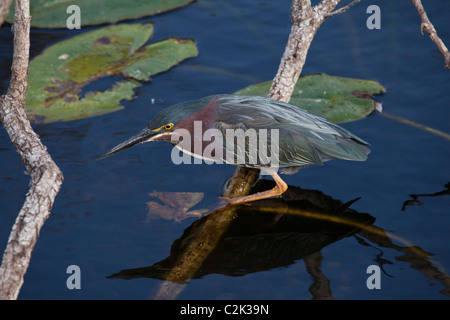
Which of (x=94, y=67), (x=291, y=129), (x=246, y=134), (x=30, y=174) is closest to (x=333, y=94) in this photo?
(x=291, y=129)

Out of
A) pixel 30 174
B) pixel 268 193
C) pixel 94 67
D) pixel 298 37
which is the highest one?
pixel 298 37

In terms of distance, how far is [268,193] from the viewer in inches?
200

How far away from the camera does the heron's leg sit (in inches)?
197

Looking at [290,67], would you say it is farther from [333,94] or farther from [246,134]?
[333,94]

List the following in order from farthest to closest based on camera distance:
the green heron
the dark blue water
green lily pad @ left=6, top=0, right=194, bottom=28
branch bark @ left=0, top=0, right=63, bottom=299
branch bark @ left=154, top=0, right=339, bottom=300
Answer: green lily pad @ left=6, top=0, right=194, bottom=28 < branch bark @ left=154, top=0, right=339, bottom=300 < the green heron < the dark blue water < branch bark @ left=0, top=0, right=63, bottom=299

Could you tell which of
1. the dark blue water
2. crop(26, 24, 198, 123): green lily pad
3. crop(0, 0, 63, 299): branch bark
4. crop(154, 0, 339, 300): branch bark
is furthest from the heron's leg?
crop(26, 24, 198, 123): green lily pad

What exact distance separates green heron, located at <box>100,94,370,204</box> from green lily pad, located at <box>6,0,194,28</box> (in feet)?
11.4

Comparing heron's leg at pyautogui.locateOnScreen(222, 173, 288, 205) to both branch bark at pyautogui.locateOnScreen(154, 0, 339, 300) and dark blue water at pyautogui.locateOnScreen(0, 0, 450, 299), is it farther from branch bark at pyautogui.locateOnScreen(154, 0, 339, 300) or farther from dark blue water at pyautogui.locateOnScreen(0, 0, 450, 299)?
dark blue water at pyautogui.locateOnScreen(0, 0, 450, 299)

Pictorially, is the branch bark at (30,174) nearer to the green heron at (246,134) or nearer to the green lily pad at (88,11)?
the green heron at (246,134)

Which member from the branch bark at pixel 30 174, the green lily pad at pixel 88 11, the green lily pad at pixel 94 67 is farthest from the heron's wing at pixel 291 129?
the green lily pad at pixel 88 11

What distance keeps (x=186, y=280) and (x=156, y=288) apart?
261mm

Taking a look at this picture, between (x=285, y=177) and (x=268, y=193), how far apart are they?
565mm

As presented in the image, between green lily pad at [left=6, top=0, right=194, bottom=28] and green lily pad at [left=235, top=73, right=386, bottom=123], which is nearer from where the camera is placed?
green lily pad at [left=235, top=73, right=386, bottom=123]

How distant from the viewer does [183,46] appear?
716 cm
